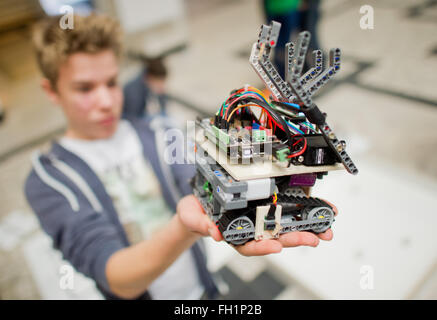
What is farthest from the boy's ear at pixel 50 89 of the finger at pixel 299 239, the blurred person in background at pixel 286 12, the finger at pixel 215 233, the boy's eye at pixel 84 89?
the blurred person in background at pixel 286 12

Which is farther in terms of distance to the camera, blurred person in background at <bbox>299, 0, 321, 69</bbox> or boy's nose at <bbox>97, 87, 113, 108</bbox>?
blurred person in background at <bbox>299, 0, 321, 69</bbox>

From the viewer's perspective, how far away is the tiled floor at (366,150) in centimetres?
160

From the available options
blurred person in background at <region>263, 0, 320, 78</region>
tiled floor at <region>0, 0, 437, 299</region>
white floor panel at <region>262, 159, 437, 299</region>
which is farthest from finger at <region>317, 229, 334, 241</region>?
blurred person in background at <region>263, 0, 320, 78</region>

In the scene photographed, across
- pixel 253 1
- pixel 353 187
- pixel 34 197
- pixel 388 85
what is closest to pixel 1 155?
pixel 34 197

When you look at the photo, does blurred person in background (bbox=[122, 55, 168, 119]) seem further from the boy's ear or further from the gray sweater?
the gray sweater

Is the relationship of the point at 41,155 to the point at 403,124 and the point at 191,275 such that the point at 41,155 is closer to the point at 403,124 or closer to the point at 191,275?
the point at 191,275

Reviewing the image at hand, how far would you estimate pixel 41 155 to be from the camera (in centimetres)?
166

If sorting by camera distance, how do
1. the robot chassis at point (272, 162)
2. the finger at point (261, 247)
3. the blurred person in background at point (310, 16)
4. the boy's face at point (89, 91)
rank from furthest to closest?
the blurred person in background at point (310, 16) → the boy's face at point (89, 91) → the finger at point (261, 247) → the robot chassis at point (272, 162)

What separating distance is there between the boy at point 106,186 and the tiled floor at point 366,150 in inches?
19.0

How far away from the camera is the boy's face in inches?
60.3

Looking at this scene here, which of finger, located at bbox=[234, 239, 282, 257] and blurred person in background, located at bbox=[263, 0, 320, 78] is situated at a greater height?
blurred person in background, located at bbox=[263, 0, 320, 78]

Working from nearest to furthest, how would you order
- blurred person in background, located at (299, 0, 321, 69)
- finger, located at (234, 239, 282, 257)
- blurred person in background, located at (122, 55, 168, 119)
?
1. finger, located at (234, 239, 282, 257)
2. blurred person in background, located at (299, 0, 321, 69)
3. blurred person in background, located at (122, 55, 168, 119)

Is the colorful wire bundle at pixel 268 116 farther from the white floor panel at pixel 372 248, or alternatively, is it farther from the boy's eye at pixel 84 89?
the boy's eye at pixel 84 89

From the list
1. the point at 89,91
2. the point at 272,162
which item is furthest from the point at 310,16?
the point at 272,162
